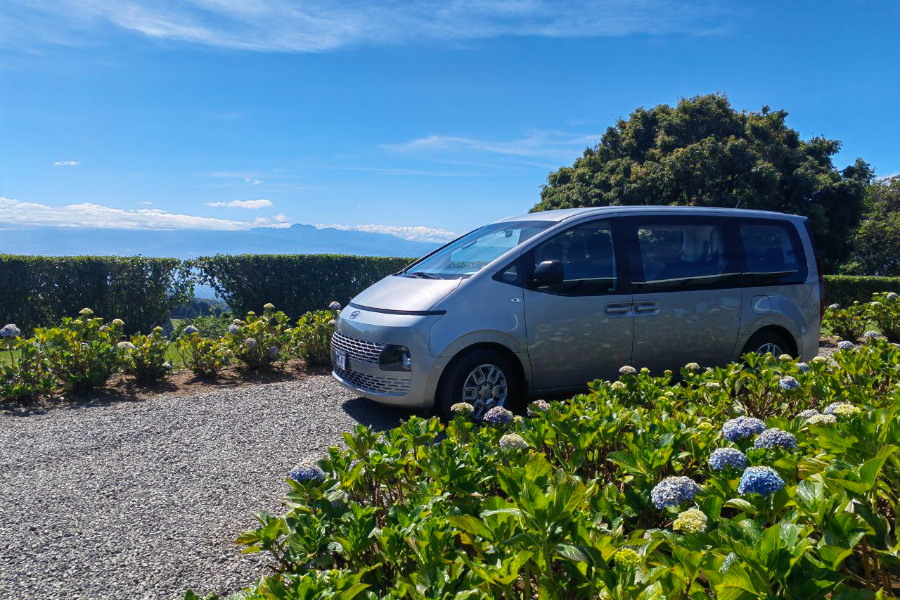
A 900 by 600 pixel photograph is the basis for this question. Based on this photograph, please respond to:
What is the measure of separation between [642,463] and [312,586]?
1.30 metres

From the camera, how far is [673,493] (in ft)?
6.36

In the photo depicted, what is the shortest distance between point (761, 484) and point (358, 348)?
3.98 metres

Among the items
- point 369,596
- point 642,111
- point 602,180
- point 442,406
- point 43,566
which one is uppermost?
point 642,111

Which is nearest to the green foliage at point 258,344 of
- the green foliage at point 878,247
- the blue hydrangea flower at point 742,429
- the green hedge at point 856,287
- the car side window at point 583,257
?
the car side window at point 583,257

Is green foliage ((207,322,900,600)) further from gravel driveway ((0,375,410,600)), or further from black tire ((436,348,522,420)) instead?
black tire ((436,348,522,420))

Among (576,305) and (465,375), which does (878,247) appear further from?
(465,375)

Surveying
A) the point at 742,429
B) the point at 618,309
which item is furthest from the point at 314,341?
the point at 742,429

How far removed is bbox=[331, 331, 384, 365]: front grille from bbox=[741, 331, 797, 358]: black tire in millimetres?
3775

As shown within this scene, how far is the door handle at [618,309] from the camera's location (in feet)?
18.3

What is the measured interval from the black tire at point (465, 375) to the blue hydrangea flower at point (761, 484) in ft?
10.7

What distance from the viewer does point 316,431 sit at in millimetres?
5152

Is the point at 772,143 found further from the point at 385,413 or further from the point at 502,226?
the point at 385,413

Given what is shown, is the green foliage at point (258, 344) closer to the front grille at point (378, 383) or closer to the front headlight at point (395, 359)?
the front grille at point (378, 383)

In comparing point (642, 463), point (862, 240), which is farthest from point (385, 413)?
point (862, 240)
